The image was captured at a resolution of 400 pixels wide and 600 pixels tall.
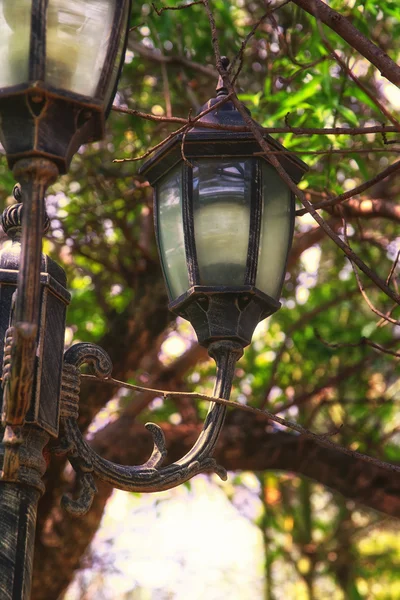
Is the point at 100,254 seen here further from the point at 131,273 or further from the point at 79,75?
the point at 79,75

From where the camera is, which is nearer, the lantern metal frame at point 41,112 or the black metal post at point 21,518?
the lantern metal frame at point 41,112

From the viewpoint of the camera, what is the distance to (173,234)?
288 cm

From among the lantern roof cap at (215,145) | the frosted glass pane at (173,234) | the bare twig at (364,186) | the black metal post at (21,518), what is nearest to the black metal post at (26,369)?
the black metal post at (21,518)

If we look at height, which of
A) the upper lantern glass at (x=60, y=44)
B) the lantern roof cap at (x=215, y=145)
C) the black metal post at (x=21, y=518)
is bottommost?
the black metal post at (x=21, y=518)

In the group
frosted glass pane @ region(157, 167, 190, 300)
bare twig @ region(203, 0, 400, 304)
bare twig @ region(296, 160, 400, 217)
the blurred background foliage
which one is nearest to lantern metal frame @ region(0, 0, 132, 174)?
bare twig @ region(203, 0, 400, 304)

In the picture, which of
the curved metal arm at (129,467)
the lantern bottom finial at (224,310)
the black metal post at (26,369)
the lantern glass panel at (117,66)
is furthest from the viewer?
the lantern bottom finial at (224,310)

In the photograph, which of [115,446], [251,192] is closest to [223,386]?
[251,192]

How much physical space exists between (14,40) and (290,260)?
500 centimetres

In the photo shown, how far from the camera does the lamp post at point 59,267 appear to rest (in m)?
2.03

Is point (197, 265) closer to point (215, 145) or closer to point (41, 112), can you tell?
point (215, 145)

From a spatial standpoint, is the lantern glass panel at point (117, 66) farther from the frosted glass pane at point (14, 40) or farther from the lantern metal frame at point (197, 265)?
the lantern metal frame at point (197, 265)

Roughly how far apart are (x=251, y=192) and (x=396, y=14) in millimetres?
2174

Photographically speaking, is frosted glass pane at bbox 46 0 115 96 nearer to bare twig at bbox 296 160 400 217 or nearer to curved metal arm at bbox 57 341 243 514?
curved metal arm at bbox 57 341 243 514

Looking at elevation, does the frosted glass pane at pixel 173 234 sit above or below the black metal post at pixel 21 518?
above
